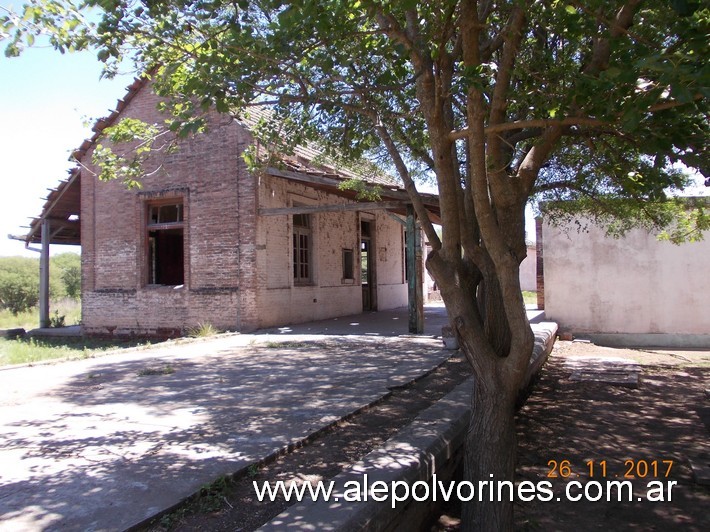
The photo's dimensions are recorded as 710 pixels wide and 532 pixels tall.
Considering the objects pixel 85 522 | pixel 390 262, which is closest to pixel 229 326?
pixel 390 262

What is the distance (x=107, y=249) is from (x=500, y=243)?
13579 mm

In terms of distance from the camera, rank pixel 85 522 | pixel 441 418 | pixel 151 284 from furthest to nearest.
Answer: pixel 151 284 → pixel 441 418 → pixel 85 522

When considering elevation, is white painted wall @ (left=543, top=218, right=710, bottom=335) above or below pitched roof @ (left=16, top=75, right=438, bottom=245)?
below

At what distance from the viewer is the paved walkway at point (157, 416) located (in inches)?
130

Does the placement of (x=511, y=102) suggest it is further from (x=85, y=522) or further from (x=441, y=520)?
(x=85, y=522)

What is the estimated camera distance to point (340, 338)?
11.4 meters

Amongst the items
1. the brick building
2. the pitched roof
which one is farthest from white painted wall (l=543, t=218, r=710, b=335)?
the pitched roof

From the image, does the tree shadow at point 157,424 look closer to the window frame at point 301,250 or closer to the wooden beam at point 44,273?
the window frame at point 301,250

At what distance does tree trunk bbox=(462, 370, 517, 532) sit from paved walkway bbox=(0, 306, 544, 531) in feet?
4.95

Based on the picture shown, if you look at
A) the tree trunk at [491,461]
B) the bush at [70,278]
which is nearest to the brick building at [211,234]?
the tree trunk at [491,461]

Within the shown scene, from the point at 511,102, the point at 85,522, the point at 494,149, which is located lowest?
the point at 85,522

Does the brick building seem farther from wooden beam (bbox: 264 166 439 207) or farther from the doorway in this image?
the doorway

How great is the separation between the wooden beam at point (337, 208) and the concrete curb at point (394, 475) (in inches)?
266

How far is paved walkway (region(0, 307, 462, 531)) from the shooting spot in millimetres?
3305
